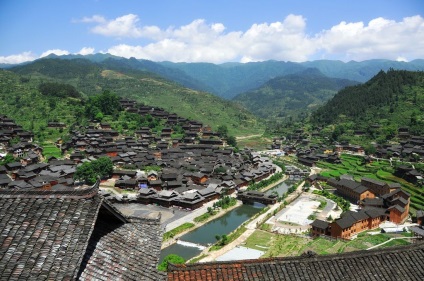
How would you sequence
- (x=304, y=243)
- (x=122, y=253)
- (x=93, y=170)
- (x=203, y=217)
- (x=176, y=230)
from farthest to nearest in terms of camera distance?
(x=93, y=170), (x=203, y=217), (x=176, y=230), (x=304, y=243), (x=122, y=253)

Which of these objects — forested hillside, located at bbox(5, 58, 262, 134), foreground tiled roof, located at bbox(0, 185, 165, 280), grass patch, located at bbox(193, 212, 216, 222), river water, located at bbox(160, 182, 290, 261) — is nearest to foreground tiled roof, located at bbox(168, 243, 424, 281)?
foreground tiled roof, located at bbox(0, 185, 165, 280)

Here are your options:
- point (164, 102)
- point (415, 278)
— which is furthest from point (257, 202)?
point (164, 102)

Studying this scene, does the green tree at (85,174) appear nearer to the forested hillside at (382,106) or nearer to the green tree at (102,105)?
the green tree at (102,105)

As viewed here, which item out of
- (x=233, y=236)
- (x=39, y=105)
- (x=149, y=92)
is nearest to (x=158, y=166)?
(x=233, y=236)

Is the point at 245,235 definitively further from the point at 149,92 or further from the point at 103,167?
the point at 149,92

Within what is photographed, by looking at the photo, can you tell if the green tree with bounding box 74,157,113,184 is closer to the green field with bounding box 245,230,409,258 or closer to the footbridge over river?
the footbridge over river

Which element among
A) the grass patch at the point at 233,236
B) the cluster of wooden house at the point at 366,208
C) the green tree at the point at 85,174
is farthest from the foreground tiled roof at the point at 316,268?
the green tree at the point at 85,174
